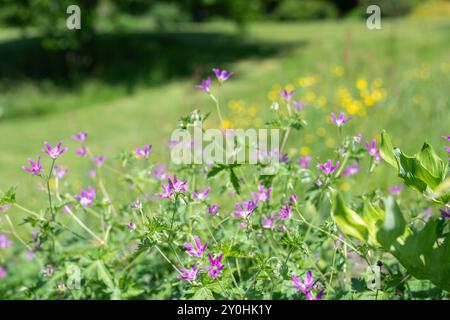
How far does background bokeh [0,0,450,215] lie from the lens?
5719 millimetres

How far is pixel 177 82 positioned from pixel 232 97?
2.66 m

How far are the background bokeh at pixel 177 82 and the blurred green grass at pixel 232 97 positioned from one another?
2cm

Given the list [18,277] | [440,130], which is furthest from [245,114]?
[18,277]

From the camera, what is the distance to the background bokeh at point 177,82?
5.72m

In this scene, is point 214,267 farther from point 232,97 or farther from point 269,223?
point 232,97

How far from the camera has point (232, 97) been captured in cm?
957

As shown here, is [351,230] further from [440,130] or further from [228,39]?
[228,39]

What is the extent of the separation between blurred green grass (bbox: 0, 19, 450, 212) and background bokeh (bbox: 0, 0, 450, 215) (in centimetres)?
2

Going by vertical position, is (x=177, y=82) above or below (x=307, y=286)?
above

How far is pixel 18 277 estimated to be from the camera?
294 centimetres

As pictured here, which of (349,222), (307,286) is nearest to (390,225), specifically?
(349,222)

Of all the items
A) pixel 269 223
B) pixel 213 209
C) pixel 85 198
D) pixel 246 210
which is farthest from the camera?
pixel 85 198

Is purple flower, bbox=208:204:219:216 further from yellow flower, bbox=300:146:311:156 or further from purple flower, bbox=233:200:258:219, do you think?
yellow flower, bbox=300:146:311:156

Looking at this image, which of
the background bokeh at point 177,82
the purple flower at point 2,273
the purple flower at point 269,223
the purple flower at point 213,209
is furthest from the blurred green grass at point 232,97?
the purple flower at point 213,209
